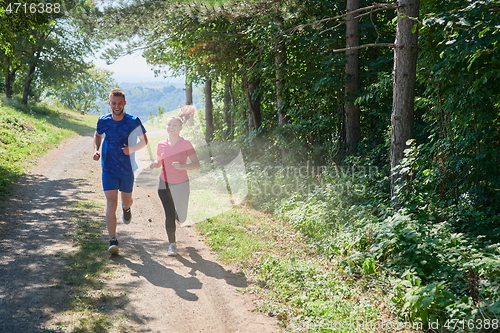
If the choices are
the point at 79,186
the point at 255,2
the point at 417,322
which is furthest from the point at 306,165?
the point at 417,322

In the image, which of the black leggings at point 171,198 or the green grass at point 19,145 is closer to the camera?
the black leggings at point 171,198

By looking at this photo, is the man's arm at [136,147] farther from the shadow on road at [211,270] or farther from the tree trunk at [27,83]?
the tree trunk at [27,83]

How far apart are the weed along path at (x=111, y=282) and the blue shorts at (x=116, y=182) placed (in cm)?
98

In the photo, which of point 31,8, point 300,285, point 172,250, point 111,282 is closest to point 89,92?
point 31,8

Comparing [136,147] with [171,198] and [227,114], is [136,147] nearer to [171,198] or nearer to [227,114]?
[171,198]

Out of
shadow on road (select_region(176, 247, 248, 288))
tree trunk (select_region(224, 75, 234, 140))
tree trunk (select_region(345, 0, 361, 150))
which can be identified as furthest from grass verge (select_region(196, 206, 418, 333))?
tree trunk (select_region(224, 75, 234, 140))

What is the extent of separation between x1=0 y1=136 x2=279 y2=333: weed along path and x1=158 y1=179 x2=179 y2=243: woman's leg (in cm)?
35

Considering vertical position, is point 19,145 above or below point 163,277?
above

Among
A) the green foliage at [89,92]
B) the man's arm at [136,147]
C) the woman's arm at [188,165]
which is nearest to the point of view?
the man's arm at [136,147]

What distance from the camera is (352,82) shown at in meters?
10.3

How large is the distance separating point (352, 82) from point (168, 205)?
636 centimetres

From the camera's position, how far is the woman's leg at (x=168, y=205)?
6328 mm

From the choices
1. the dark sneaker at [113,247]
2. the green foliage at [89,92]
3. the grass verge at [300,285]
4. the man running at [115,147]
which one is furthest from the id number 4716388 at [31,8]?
the green foliage at [89,92]

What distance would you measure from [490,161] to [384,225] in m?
2.04
